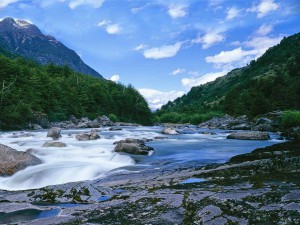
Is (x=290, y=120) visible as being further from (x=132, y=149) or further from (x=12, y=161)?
(x=12, y=161)

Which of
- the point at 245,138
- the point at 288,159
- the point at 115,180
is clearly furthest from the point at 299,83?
the point at 115,180

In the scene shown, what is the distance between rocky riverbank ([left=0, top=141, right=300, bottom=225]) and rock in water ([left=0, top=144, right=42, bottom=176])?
2.34 m

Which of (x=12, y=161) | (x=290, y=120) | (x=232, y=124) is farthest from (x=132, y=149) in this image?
(x=232, y=124)

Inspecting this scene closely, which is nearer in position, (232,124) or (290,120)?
(290,120)

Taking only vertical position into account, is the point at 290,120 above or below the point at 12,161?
above

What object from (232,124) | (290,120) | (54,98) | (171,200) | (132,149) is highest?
(54,98)

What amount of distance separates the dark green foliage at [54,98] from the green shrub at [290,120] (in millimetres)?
33642

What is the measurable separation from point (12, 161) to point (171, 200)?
25.2 ft

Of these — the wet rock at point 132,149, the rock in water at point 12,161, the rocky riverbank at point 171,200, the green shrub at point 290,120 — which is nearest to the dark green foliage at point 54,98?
the wet rock at point 132,149

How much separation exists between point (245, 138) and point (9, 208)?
21803 mm

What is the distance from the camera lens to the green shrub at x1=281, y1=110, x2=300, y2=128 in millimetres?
35375

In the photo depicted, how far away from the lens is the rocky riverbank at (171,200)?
6.09m

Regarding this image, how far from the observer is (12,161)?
481 inches

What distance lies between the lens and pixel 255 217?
19.3 feet
